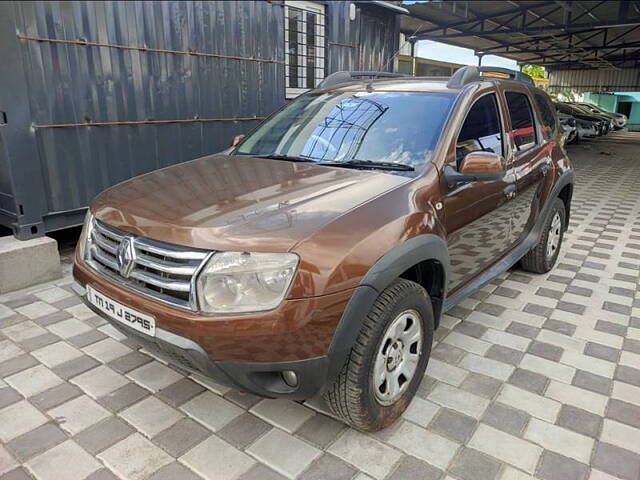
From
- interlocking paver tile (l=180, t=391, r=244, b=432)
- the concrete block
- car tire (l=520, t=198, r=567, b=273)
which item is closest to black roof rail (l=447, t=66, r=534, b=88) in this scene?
car tire (l=520, t=198, r=567, b=273)

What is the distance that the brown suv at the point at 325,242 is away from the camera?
6.03 ft

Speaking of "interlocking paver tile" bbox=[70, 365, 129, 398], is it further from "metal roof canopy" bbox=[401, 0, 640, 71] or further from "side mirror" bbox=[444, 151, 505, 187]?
"metal roof canopy" bbox=[401, 0, 640, 71]

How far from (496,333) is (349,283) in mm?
1840

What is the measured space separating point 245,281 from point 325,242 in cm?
34

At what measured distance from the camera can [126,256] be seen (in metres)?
2.12

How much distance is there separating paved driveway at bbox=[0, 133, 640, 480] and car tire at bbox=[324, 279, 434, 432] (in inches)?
6.4

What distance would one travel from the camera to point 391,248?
82.6 inches

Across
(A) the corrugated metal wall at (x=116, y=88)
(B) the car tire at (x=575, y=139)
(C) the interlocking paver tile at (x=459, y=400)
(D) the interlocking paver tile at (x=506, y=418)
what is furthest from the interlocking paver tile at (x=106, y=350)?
(B) the car tire at (x=575, y=139)

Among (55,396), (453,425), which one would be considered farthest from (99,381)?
(453,425)

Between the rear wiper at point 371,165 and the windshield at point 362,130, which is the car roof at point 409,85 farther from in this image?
the rear wiper at point 371,165

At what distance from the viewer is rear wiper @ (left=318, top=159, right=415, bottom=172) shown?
8.36 feet

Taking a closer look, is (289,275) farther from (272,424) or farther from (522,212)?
(522,212)

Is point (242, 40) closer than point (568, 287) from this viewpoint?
No

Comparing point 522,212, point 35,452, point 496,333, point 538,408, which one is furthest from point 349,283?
point 522,212
